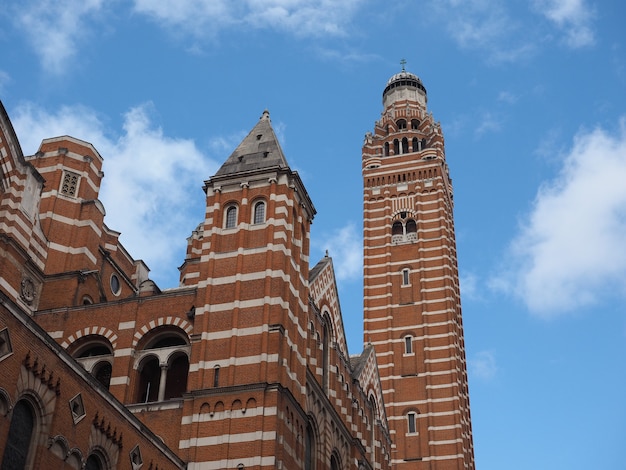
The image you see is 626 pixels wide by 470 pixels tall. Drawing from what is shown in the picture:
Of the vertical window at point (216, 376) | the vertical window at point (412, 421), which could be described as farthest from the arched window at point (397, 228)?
the vertical window at point (216, 376)

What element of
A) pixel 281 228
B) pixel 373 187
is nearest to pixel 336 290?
pixel 281 228

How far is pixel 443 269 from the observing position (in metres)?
71.2

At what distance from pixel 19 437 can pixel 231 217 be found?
15.2m

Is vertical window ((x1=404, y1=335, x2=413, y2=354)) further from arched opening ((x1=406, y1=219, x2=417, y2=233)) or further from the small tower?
the small tower

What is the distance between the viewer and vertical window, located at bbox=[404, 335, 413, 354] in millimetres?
Result: 68562

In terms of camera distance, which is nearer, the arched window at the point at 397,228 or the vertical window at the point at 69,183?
the vertical window at the point at 69,183

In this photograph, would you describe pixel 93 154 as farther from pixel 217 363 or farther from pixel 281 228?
pixel 217 363

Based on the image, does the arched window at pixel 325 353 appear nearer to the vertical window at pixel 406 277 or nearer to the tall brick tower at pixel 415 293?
the tall brick tower at pixel 415 293

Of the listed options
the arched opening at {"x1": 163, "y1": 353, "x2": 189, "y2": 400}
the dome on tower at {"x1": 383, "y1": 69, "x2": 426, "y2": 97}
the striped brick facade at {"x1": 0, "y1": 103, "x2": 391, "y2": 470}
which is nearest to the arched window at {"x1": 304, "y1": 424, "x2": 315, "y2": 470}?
the striped brick facade at {"x1": 0, "y1": 103, "x2": 391, "y2": 470}

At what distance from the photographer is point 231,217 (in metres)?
34.8

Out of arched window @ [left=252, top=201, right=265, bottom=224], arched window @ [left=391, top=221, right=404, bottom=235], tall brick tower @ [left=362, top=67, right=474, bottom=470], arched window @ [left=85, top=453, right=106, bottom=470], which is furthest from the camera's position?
arched window @ [left=391, top=221, right=404, bottom=235]

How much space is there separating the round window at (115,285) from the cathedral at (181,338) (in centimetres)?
10

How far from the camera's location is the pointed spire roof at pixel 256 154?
35.6m

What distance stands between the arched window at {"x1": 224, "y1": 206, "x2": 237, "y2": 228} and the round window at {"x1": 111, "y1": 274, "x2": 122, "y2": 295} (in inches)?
348
